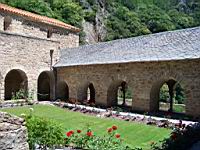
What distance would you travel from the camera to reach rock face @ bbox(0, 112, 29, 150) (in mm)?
5608

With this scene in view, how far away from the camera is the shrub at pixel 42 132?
22.8 ft

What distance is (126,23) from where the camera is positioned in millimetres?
50594

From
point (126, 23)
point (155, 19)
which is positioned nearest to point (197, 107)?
point (126, 23)

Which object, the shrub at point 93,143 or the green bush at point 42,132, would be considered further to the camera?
the shrub at point 93,143

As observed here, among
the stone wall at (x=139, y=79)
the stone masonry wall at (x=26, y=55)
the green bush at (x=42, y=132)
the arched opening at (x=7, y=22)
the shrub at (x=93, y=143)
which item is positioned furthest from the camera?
the arched opening at (x=7, y=22)

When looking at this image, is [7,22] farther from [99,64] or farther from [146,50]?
[146,50]

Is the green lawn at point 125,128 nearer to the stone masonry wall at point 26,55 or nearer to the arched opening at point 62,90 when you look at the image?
the stone masonry wall at point 26,55

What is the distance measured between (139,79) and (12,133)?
12.0m

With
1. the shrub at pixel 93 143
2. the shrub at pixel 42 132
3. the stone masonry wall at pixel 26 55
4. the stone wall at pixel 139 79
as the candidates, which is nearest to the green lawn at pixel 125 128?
the shrub at pixel 93 143

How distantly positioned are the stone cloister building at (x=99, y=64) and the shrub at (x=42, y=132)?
934cm

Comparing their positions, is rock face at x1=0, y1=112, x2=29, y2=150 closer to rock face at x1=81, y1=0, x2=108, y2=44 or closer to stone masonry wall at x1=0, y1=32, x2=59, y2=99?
stone masonry wall at x1=0, y1=32, x2=59, y2=99

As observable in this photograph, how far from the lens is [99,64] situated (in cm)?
1914

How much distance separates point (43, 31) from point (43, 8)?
1238cm

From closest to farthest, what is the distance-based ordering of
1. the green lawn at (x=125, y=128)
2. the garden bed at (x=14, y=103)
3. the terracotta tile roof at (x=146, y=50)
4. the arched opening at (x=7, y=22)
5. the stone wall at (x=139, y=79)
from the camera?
the green lawn at (x=125, y=128)
the stone wall at (x=139, y=79)
the terracotta tile roof at (x=146, y=50)
the garden bed at (x=14, y=103)
the arched opening at (x=7, y=22)
